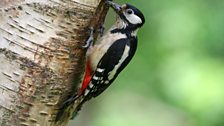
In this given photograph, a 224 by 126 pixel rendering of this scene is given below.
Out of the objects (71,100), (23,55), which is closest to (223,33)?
(71,100)

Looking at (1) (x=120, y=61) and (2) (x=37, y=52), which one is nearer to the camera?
(2) (x=37, y=52)

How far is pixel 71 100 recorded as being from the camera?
3.88 meters

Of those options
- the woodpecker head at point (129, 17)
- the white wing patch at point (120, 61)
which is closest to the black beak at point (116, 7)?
the woodpecker head at point (129, 17)

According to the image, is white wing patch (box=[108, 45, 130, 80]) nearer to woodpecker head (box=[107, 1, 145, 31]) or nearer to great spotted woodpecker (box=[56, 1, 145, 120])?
great spotted woodpecker (box=[56, 1, 145, 120])

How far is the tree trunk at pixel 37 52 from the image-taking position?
3.57m

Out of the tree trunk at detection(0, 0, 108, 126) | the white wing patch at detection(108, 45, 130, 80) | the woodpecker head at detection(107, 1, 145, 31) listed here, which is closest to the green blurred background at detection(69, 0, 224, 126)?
the woodpecker head at detection(107, 1, 145, 31)

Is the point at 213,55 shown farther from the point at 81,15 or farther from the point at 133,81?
the point at 133,81

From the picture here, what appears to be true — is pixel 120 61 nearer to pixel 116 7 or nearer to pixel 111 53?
pixel 111 53

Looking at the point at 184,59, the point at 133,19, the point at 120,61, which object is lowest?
the point at 184,59

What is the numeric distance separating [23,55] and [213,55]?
90.9 inches

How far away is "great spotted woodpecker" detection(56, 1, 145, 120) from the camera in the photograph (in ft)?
13.6

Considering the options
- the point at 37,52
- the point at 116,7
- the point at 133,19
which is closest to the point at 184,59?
the point at 133,19

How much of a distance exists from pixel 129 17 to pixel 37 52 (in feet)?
3.44

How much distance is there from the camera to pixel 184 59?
18.7ft
